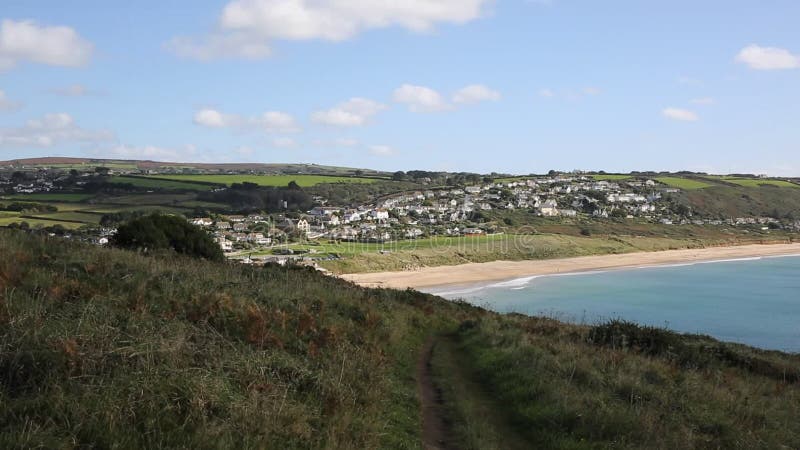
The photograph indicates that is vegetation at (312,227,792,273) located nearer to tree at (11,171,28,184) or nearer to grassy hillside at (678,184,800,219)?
grassy hillside at (678,184,800,219)

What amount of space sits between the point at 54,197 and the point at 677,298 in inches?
3314

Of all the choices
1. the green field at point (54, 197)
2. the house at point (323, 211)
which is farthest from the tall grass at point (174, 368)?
the house at point (323, 211)

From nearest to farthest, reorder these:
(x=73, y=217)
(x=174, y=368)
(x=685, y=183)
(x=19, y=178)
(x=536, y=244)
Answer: (x=174, y=368) < (x=73, y=217) < (x=536, y=244) < (x=19, y=178) < (x=685, y=183)

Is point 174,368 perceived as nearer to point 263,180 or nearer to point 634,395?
point 634,395

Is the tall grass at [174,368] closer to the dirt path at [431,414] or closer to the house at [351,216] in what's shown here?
the dirt path at [431,414]

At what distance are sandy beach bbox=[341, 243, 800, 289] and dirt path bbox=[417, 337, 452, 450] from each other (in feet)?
141

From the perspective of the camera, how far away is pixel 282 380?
23.6ft

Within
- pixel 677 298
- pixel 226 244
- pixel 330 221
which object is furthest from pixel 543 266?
pixel 226 244

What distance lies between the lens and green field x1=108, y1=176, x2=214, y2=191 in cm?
11256

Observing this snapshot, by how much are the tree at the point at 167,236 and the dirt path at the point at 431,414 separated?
16.8 metres

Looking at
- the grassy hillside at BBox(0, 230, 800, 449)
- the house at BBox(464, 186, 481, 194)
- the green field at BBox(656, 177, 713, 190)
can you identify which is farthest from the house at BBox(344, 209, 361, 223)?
the green field at BBox(656, 177, 713, 190)

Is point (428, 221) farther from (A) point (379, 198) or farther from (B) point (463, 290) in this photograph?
(B) point (463, 290)

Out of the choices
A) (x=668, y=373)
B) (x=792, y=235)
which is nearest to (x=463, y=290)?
(x=668, y=373)

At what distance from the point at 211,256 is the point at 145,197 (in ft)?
260
